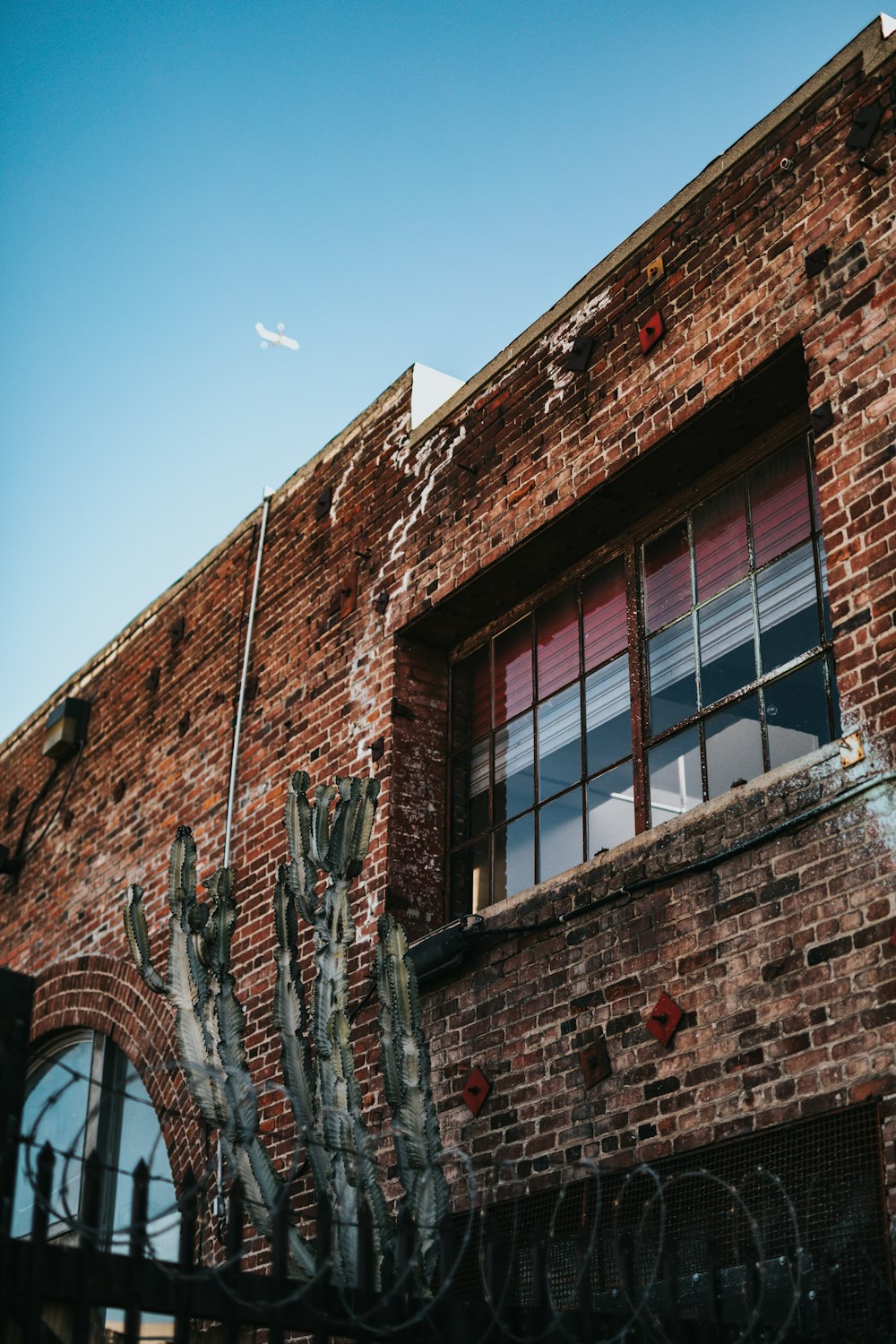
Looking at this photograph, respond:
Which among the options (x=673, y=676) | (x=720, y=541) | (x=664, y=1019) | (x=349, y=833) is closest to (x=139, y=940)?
(x=349, y=833)

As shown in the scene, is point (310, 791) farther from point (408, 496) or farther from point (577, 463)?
point (577, 463)

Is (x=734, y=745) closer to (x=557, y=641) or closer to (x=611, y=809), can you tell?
(x=611, y=809)

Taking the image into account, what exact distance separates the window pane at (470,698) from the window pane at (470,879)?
26.5 inches

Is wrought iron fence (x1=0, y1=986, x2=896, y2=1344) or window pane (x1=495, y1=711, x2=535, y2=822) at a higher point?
window pane (x1=495, y1=711, x2=535, y2=822)

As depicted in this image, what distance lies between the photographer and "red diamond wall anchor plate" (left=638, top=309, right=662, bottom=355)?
778 centimetres

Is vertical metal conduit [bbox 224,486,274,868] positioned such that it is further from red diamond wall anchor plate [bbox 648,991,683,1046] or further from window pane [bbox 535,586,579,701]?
red diamond wall anchor plate [bbox 648,991,683,1046]

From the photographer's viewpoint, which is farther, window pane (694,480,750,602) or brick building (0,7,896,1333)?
window pane (694,480,750,602)

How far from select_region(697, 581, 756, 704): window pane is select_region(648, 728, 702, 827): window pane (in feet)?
0.75

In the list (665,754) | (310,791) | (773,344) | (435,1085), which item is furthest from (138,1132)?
(773,344)

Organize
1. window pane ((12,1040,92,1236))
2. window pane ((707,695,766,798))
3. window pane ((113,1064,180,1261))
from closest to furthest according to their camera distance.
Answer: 1. window pane ((707,695,766,798))
2. window pane ((113,1064,180,1261))
3. window pane ((12,1040,92,1236))

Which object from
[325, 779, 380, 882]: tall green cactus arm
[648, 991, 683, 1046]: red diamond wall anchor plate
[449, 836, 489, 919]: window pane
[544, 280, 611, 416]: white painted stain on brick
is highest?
[544, 280, 611, 416]: white painted stain on brick

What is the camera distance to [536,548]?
8.33 meters

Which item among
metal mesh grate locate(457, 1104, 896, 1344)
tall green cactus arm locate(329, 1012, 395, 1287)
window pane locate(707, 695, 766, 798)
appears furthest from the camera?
window pane locate(707, 695, 766, 798)

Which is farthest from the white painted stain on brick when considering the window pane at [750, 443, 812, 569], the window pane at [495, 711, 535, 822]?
the window pane at [495, 711, 535, 822]
